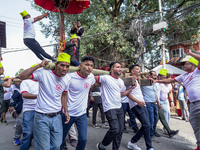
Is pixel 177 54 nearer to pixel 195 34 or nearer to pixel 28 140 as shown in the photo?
pixel 195 34

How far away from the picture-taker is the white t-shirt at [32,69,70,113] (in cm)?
287

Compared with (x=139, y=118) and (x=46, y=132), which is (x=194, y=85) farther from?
(x=46, y=132)

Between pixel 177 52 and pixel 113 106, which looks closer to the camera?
pixel 113 106

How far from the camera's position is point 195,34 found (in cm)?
1410

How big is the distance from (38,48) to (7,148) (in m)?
2.96

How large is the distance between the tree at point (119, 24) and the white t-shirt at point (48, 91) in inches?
386

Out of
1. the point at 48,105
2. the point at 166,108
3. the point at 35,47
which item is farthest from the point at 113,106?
the point at 166,108

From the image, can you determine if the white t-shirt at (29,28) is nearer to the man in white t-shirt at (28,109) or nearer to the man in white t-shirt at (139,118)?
the man in white t-shirt at (28,109)

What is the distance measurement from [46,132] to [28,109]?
1.47 metres

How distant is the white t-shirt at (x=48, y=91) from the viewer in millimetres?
2869

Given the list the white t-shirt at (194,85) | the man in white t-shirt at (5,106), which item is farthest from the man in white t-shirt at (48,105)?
the man in white t-shirt at (5,106)

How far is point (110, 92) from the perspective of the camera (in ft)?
13.3

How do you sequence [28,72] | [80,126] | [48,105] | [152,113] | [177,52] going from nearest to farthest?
[28,72] → [48,105] → [80,126] → [152,113] → [177,52]

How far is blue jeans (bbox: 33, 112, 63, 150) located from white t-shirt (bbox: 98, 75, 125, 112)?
1389 millimetres
